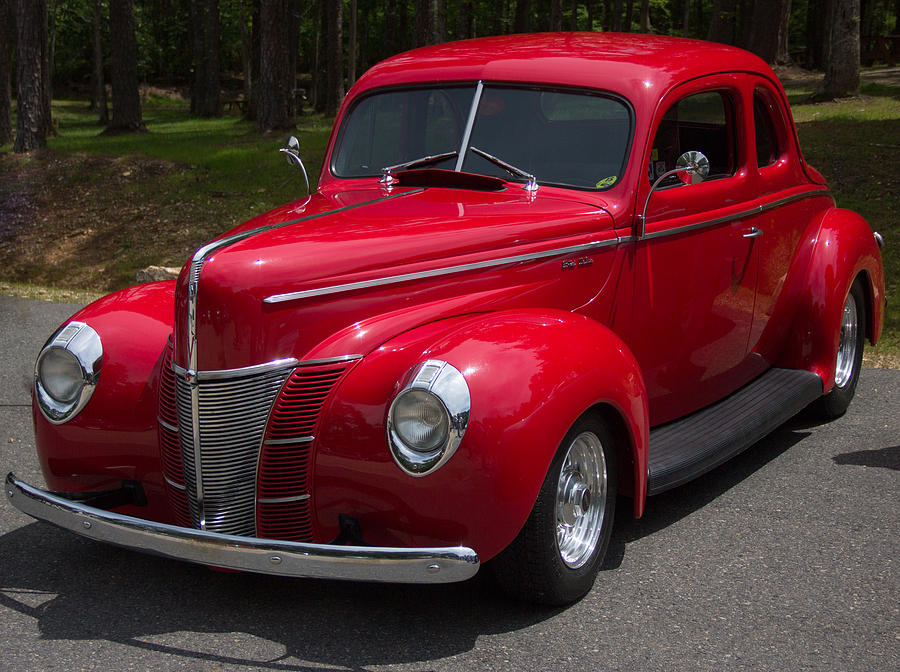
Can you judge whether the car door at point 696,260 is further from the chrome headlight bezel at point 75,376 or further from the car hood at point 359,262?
the chrome headlight bezel at point 75,376

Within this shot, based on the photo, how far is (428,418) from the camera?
10.2ft

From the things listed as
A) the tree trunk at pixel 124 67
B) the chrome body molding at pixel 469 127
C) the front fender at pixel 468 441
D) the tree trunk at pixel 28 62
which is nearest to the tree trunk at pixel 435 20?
the tree trunk at pixel 124 67

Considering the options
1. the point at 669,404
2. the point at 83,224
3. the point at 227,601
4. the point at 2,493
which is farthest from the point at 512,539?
the point at 83,224

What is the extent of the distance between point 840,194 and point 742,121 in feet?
24.7

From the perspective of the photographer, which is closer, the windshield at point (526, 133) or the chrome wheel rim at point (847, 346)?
the windshield at point (526, 133)

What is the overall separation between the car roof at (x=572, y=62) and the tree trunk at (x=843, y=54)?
11822 mm

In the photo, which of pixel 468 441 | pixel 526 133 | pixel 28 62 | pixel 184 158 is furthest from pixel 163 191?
Answer: pixel 468 441

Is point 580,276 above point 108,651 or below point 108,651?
above

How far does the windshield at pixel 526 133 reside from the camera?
4355mm

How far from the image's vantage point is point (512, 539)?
3.18m

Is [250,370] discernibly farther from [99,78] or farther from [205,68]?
[205,68]

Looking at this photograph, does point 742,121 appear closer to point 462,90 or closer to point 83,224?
point 462,90

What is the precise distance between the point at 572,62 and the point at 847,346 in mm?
2599

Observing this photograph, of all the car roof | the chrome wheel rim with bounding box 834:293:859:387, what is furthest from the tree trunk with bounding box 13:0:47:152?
the chrome wheel rim with bounding box 834:293:859:387
